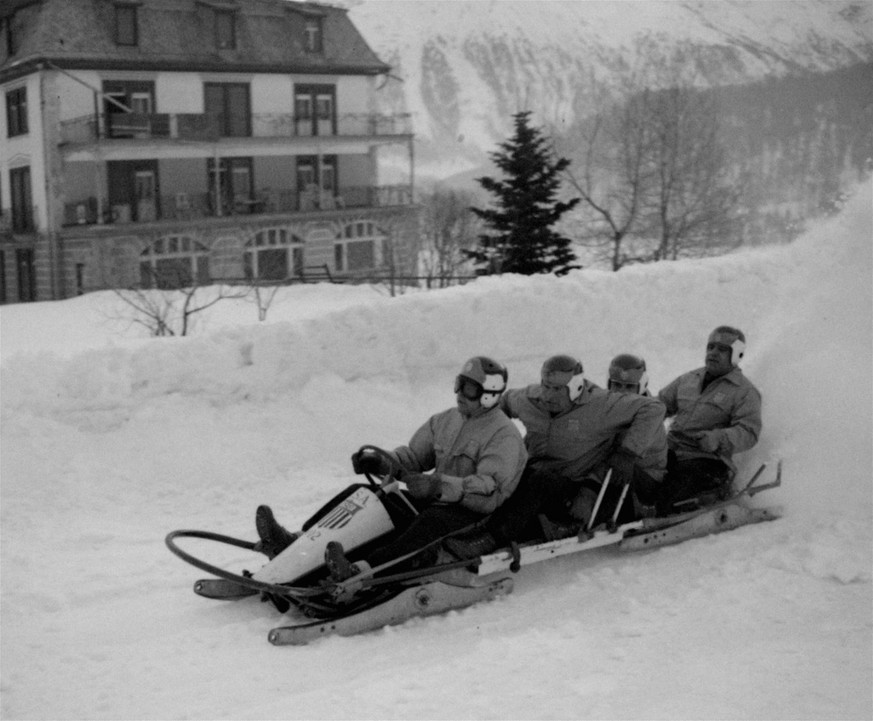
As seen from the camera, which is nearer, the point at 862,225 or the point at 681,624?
the point at 681,624

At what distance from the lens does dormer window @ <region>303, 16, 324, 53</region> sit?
36.0 m

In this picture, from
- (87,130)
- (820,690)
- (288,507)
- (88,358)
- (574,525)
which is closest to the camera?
(820,690)

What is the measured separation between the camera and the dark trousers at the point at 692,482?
8.13 metres

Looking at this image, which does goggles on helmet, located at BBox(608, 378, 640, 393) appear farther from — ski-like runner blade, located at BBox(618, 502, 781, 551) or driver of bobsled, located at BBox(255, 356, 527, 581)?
driver of bobsled, located at BBox(255, 356, 527, 581)

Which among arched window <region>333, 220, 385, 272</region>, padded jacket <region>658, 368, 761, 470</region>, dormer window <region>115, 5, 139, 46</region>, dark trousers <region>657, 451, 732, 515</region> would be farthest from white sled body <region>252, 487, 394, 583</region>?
arched window <region>333, 220, 385, 272</region>

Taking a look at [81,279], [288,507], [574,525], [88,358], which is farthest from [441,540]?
[81,279]

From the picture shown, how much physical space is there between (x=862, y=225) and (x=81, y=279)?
2521 centimetres

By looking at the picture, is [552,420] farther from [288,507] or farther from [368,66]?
[368,66]

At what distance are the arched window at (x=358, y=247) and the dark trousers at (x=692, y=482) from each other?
27706mm

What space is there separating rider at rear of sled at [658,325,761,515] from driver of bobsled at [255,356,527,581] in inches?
61.7

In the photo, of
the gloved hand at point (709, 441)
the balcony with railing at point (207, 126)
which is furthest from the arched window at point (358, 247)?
the gloved hand at point (709, 441)

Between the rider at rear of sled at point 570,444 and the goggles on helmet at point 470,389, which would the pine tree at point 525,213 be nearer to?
the rider at rear of sled at point 570,444

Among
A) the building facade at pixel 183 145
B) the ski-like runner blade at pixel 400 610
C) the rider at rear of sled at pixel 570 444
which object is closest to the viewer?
the ski-like runner blade at pixel 400 610

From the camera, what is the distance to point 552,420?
7.94 meters
